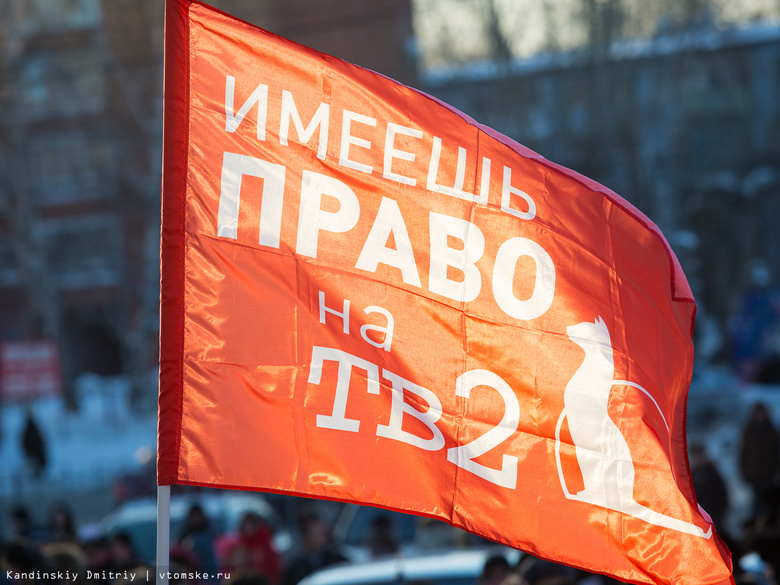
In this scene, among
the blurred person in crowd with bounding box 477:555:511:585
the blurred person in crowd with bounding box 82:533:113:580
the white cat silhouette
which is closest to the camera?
the white cat silhouette

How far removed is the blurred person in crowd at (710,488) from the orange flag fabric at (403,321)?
6125 mm

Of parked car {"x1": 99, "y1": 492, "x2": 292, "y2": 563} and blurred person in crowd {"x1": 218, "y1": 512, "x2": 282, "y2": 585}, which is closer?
blurred person in crowd {"x1": 218, "y1": 512, "x2": 282, "y2": 585}

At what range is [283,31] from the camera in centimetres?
2723

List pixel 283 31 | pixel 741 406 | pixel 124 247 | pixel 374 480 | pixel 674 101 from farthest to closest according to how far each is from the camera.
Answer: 1. pixel 124 247
2. pixel 283 31
3. pixel 674 101
4. pixel 741 406
5. pixel 374 480

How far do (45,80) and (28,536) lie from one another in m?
20.0

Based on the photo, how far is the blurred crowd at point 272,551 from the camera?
6.35 metres

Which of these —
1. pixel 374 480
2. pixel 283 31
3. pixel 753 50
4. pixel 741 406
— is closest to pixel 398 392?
pixel 374 480

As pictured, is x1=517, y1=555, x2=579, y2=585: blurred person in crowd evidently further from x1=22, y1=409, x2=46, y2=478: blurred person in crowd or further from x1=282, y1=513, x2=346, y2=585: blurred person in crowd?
x1=22, y1=409, x2=46, y2=478: blurred person in crowd

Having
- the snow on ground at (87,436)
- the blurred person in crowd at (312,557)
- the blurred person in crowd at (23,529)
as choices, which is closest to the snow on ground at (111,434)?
the snow on ground at (87,436)

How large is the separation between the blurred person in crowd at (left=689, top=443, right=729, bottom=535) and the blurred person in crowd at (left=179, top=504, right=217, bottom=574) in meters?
4.66

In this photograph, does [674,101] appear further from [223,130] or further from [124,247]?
[223,130]

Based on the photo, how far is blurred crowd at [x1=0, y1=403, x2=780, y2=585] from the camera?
20.8 feet

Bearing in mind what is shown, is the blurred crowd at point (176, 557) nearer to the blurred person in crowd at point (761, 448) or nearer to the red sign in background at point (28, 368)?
the blurred person in crowd at point (761, 448)

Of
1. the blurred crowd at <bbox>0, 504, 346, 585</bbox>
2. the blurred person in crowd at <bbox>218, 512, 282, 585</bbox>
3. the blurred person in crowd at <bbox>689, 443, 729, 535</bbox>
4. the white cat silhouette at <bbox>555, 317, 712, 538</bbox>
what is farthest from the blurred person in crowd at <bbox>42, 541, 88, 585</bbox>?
the blurred person in crowd at <bbox>689, 443, 729, 535</bbox>
